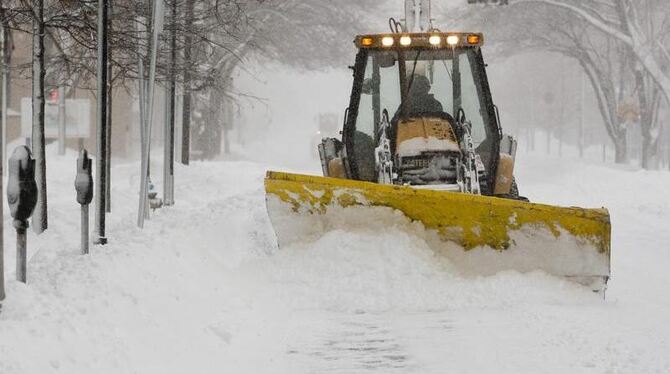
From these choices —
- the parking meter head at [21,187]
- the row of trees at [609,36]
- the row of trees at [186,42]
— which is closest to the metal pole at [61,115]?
the row of trees at [186,42]

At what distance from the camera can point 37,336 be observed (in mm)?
5348

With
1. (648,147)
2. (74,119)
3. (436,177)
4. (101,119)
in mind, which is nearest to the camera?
(436,177)

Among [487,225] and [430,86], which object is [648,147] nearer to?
[430,86]

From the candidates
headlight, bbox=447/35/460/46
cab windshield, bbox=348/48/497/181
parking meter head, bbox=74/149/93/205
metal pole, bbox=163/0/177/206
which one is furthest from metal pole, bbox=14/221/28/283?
metal pole, bbox=163/0/177/206

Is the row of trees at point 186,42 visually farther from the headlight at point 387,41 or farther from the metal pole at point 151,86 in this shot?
the headlight at point 387,41

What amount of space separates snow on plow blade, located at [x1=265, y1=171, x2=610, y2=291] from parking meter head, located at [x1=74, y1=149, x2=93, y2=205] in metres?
2.01

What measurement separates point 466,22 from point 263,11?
6.34m

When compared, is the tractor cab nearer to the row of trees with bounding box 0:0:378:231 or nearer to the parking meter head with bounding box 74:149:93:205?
the row of trees with bounding box 0:0:378:231

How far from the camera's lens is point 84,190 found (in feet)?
30.3

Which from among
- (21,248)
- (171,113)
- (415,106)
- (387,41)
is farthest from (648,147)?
(21,248)

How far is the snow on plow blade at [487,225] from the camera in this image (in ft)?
28.3

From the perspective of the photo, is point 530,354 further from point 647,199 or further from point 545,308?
point 647,199

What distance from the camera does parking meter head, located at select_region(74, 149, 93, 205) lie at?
30.3 ft

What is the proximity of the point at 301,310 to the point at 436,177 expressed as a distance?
2.38m
